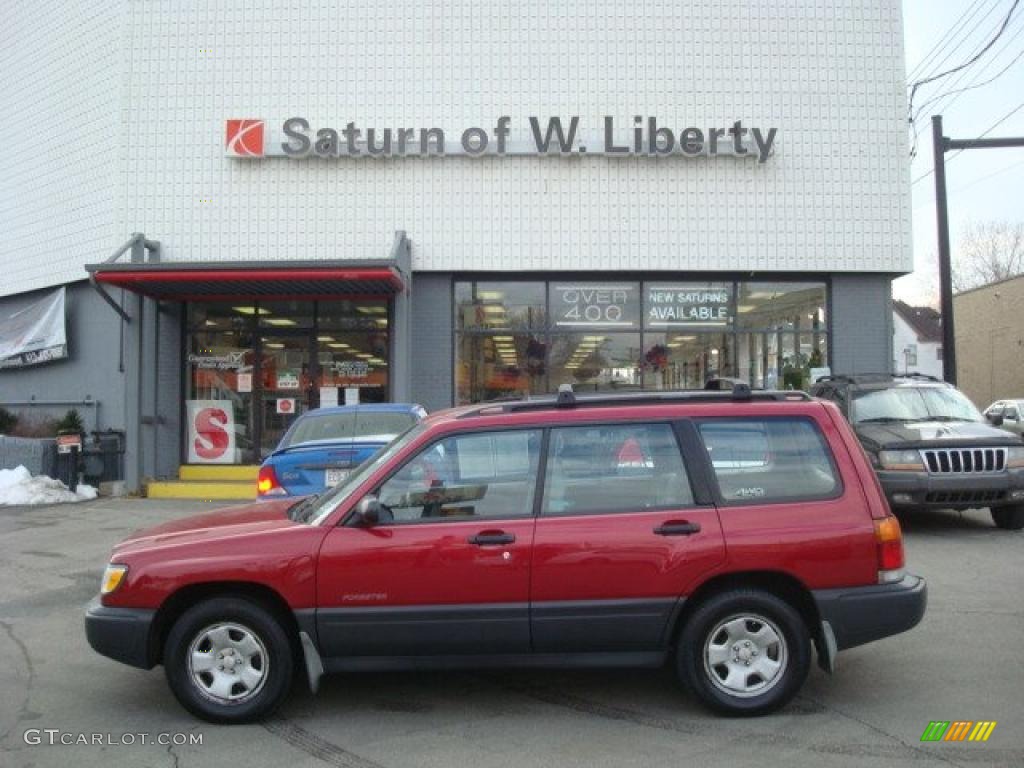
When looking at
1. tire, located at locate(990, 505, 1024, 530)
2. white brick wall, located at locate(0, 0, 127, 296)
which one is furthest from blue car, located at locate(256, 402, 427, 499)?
white brick wall, located at locate(0, 0, 127, 296)

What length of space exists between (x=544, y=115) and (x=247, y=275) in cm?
593

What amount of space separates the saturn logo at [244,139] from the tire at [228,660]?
1251 centimetres

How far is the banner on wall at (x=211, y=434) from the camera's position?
637 inches

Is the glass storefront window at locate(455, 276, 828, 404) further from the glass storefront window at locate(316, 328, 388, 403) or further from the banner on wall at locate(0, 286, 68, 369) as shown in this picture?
the banner on wall at locate(0, 286, 68, 369)

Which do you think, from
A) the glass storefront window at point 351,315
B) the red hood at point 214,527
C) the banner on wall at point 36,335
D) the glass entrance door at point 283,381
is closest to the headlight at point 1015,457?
the red hood at point 214,527

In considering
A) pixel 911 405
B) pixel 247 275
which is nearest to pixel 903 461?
pixel 911 405

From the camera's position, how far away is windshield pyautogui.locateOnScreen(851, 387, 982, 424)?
36.6ft

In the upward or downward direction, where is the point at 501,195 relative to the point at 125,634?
upward

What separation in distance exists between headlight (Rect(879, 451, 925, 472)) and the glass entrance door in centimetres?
987

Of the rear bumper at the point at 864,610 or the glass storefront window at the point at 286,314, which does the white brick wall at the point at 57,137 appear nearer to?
the glass storefront window at the point at 286,314

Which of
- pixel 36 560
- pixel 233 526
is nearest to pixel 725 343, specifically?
pixel 36 560

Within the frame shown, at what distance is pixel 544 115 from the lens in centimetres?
1578

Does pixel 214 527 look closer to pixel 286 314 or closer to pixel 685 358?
pixel 286 314

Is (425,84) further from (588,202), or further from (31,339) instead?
(31,339)
